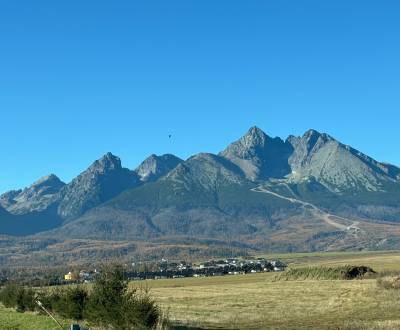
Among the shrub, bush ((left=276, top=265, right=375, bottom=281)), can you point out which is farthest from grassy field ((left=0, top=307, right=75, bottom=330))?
bush ((left=276, top=265, right=375, bottom=281))

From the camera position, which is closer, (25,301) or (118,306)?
(118,306)

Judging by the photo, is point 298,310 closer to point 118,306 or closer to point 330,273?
point 118,306

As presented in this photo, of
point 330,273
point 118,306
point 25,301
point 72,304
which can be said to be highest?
point 118,306

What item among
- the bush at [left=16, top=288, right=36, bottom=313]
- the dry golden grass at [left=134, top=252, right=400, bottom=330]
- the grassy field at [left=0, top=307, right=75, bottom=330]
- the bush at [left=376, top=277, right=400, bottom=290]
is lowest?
the dry golden grass at [left=134, top=252, right=400, bottom=330]

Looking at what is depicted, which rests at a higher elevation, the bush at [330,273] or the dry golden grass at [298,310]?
the bush at [330,273]

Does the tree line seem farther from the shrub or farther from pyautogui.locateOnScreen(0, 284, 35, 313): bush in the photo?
the shrub

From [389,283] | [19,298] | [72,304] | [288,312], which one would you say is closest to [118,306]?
[72,304]

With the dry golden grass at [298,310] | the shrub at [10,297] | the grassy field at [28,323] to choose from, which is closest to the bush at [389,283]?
the dry golden grass at [298,310]

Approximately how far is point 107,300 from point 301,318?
21.3m

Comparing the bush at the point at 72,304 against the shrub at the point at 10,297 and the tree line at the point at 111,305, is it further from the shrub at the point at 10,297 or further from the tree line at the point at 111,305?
the shrub at the point at 10,297

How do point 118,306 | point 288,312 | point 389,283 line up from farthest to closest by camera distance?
1. point 389,283
2. point 288,312
3. point 118,306

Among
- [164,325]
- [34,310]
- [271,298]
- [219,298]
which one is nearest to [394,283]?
[271,298]

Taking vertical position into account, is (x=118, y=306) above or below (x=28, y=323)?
above

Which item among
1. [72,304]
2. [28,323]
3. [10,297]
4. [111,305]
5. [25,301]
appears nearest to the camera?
[111,305]
